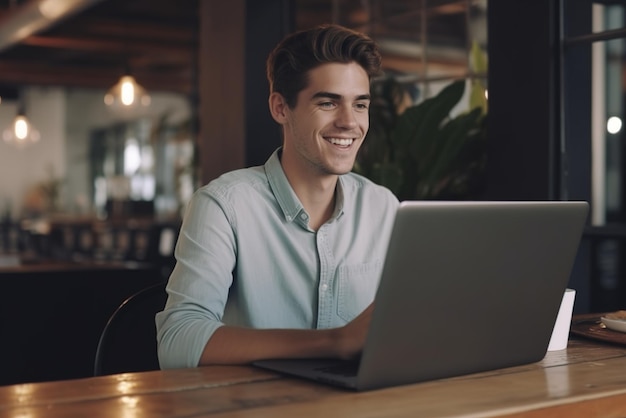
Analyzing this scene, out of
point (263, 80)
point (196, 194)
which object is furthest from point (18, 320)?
point (196, 194)

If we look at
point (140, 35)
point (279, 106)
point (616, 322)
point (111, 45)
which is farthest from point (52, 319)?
point (111, 45)

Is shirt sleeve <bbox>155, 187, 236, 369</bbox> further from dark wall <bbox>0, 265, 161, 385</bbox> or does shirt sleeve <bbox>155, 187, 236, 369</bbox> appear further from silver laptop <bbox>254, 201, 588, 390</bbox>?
dark wall <bbox>0, 265, 161, 385</bbox>

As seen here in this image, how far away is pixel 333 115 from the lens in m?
1.92

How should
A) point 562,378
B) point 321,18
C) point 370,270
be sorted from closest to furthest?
point 562,378 → point 370,270 → point 321,18

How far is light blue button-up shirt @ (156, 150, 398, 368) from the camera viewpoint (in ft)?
5.80

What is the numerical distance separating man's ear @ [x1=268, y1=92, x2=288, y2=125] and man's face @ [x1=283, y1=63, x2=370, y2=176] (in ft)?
0.23

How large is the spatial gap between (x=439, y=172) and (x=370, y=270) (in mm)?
1335

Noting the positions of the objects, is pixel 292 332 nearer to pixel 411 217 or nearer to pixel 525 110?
pixel 411 217

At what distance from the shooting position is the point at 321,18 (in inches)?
310

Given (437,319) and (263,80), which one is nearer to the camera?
(437,319)

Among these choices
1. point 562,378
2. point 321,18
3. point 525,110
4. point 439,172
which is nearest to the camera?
point 562,378

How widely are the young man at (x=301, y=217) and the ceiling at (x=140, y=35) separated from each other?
1.79 metres

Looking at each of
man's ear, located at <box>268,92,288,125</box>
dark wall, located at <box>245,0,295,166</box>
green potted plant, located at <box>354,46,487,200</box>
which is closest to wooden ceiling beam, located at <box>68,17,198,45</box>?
dark wall, located at <box>245,0,295,166</box>

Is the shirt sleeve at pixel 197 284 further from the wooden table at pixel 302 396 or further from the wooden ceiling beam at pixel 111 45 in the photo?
the wooden ceiling beam at pixel 111 45
